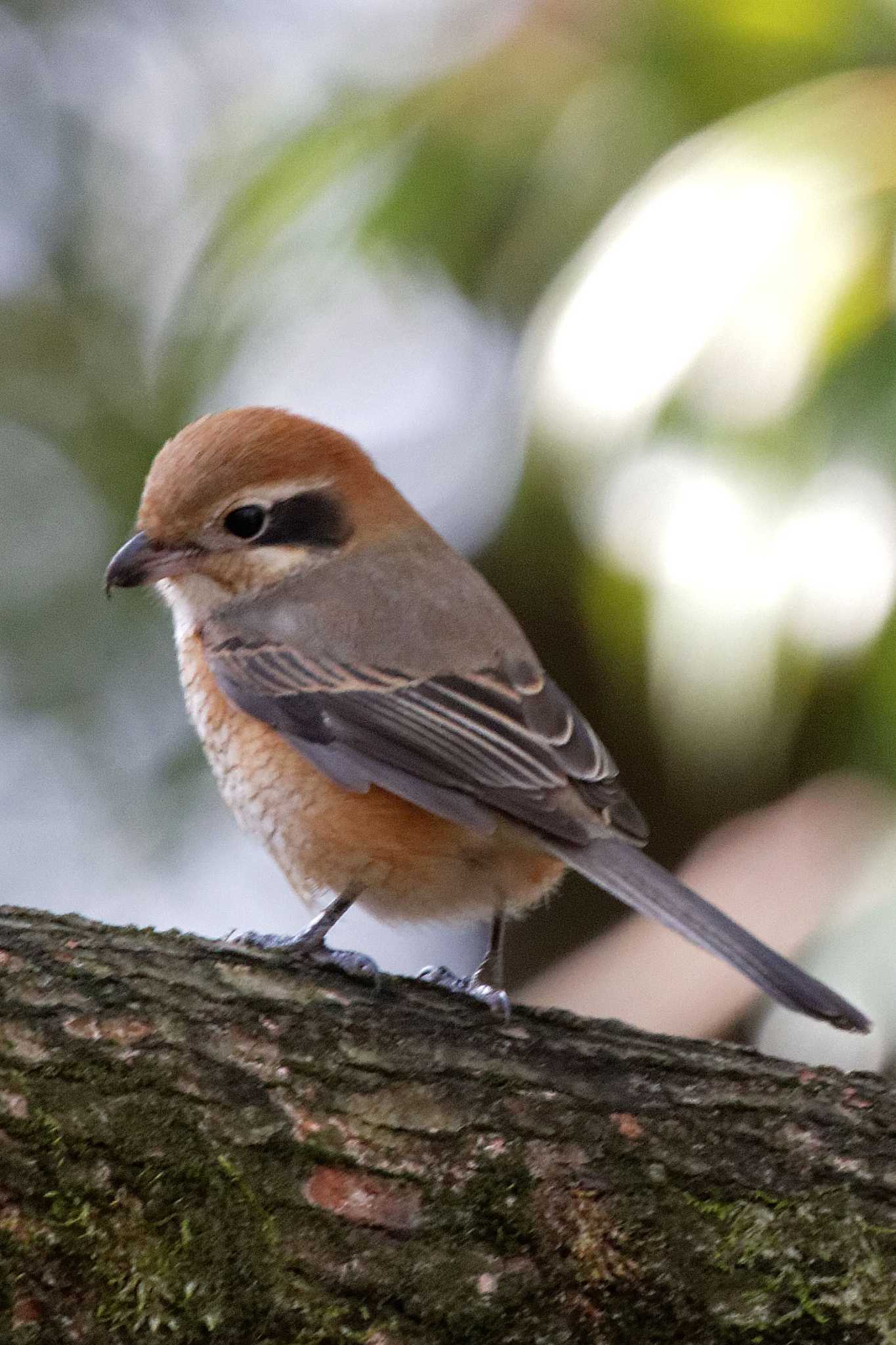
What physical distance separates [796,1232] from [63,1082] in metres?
1.19

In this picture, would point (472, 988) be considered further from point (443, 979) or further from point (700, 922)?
point (700, 922)

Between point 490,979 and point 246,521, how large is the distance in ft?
4.16

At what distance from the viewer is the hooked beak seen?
3.78m

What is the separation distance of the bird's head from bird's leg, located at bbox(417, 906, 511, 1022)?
3.44ft

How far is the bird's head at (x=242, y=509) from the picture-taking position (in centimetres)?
380

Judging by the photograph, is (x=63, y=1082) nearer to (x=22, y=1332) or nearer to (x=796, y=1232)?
(x=22, y=1332)

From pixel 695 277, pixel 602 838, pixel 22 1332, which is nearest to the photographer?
pixel 22 1332

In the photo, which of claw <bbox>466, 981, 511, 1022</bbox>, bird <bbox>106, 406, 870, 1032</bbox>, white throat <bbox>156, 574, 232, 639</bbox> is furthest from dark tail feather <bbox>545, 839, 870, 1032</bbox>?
white throat <bbox>156, 574, 232, 639</bbox>

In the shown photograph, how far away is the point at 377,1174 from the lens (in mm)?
2434

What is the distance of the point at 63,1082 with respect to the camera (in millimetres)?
2316

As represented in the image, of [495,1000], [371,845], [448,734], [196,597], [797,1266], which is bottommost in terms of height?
[797,1266]

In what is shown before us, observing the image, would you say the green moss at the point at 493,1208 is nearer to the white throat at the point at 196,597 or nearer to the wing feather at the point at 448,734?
the wing feather at the point at 448,734

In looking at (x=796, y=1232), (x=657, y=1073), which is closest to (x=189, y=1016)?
(x=657, y=1073)

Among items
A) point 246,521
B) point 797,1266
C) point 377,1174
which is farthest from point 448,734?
point 797,1266
